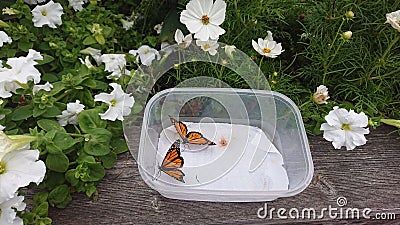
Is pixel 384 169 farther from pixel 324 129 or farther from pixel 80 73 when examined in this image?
pixel 80 73

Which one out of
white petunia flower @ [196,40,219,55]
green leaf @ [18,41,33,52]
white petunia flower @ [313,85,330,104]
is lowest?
green leaf @ [18,41,33,52]

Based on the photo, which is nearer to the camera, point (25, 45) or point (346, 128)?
point (346, 128)

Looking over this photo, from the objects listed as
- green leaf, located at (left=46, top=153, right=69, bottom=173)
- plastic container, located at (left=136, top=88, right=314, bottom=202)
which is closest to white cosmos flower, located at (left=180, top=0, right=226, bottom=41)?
plastic container, located at (left=136, top=88, right=314, bottom=202)

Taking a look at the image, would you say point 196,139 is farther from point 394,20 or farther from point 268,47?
point 394,20

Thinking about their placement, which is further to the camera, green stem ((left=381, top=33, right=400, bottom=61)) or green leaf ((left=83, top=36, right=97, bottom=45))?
green leaf ((left=83, top=36, right=97, bottom=45))

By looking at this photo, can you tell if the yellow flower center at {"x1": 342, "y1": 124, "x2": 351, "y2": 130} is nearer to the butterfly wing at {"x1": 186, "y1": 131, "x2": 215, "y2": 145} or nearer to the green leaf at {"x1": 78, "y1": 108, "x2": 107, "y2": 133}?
the butterfly wing at {"x1": 186, "y1": 131, "x2": 215, "y2": 145}

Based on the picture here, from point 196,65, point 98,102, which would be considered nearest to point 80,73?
point 98,102

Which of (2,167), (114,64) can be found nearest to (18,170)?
(2,167)
